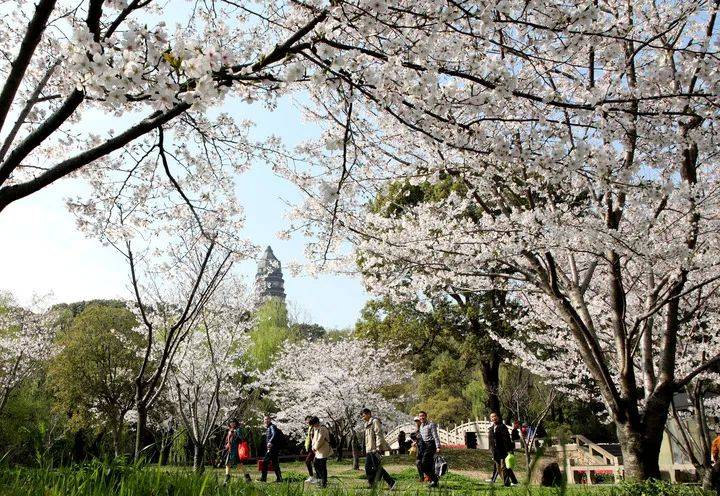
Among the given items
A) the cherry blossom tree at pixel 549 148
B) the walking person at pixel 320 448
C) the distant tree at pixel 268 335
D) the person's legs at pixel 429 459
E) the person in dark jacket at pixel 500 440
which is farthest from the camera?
the distant tree at pixel 268 335

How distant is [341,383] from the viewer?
19734 mm

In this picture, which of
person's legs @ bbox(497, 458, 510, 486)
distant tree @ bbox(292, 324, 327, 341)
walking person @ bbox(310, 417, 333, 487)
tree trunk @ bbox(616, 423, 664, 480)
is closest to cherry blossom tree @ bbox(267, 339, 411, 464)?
person's legs @ bbox(497, 458, 510, 486)

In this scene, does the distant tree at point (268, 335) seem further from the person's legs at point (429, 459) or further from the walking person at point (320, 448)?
the person's legs at point (429, 459)

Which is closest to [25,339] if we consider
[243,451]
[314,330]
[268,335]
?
[268,335]

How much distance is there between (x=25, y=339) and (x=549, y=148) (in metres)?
23.4

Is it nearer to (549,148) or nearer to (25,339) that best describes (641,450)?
(549,148)

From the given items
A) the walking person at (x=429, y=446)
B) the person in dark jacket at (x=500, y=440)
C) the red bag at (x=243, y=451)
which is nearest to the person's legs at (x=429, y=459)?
the walking person at (x=429, y=446)

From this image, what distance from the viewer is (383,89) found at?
3639mm

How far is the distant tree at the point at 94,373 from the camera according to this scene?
873 inches

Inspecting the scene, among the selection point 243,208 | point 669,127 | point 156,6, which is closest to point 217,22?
point 156,6

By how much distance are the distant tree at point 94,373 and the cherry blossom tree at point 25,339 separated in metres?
0.76

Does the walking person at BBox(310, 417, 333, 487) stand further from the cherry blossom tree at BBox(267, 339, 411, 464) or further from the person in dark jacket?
the cherry blossom tree at BBox(267, 339, 411, 464)

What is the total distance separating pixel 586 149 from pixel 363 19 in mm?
1933

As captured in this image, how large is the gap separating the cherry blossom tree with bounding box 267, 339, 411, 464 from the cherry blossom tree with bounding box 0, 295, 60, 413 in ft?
32.7
